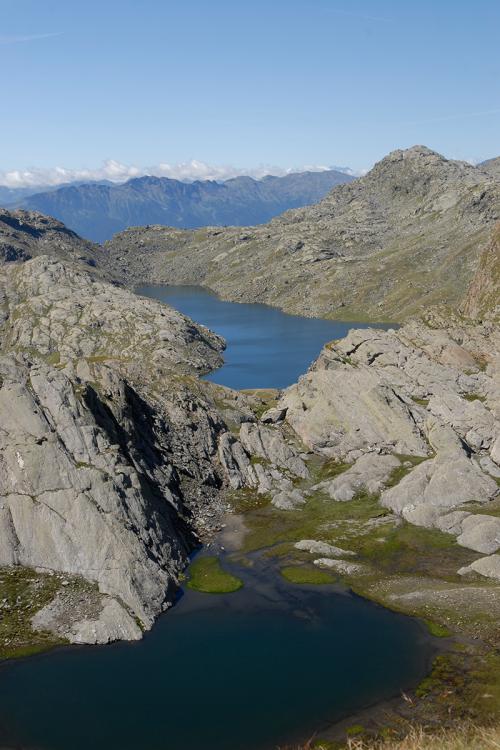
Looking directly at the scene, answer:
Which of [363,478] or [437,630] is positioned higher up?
[363,478]

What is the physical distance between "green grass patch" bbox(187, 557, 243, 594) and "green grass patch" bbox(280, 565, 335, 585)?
6.98 metres

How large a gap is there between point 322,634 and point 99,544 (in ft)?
103

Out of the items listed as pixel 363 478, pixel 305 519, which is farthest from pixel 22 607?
pixel 363 478

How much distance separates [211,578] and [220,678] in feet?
70.2

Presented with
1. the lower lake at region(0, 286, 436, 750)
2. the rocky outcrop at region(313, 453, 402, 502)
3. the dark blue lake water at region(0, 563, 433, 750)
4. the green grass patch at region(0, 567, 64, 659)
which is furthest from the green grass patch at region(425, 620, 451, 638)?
the green grass patch at region(0, 567, 64, 659)

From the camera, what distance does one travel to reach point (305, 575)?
89750mm

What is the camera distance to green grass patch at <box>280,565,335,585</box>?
8838 cm

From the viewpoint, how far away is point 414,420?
12950 cm

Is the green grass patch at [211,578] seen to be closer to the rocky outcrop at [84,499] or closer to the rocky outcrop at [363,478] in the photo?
the rocky outcrop at [84,499]

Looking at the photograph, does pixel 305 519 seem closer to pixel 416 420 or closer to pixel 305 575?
pixel 305 575

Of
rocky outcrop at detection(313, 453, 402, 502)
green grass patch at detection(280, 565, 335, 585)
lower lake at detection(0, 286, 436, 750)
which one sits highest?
rocky outcrop at detection(313, 453, 402, 502)

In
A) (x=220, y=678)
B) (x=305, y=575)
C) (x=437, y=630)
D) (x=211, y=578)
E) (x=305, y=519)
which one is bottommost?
(x=220, y=678)

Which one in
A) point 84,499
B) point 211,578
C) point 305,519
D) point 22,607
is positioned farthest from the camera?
point 305,519

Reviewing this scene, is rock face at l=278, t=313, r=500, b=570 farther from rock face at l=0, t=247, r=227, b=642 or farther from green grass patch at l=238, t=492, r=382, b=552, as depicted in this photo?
rock face at l=0, t=247, r=227, b=642
